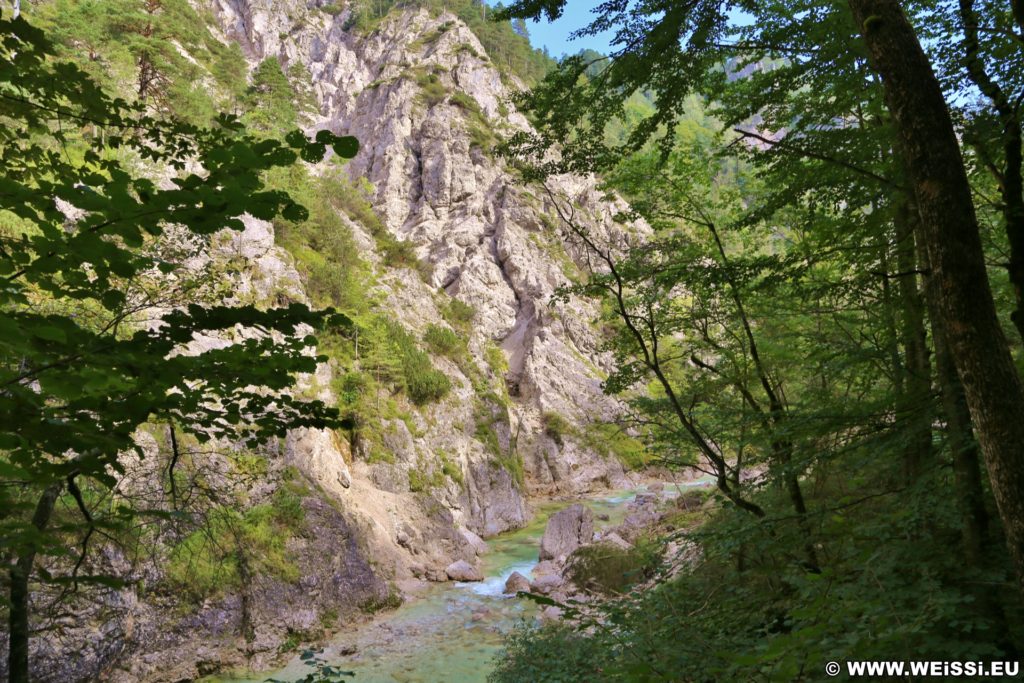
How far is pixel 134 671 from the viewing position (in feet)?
26.5

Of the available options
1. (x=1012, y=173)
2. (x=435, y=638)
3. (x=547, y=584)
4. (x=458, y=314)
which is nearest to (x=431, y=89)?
(x=458, y=314)

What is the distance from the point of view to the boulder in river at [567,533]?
48.9ft

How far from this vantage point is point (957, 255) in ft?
7.76

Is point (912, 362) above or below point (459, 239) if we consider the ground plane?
below

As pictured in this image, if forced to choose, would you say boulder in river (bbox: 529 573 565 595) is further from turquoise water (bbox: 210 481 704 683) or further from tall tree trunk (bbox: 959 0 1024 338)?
tall tree trunk (bbox: 959 0 1024 338)

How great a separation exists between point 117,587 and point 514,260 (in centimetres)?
3359

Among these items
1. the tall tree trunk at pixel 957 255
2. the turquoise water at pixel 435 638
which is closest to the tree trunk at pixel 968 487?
the tall tree trunk at pixel 957 255

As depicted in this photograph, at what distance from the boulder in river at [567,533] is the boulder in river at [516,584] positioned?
5.58 feet

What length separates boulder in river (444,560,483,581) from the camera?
13.8 metres

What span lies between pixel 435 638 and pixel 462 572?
3585 mm

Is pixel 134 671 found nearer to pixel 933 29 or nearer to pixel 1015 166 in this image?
pixel 1015 166

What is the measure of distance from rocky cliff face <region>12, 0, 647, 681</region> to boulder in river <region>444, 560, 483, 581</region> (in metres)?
0.47

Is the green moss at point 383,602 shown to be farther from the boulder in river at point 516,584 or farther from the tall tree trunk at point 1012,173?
Answer: the tall tree trunk at point 1012,173

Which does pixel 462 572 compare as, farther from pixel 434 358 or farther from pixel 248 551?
pixel 434 358
